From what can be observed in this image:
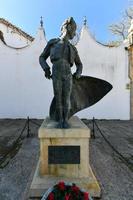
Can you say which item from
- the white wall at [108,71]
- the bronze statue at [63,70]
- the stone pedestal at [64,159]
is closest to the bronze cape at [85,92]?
the bronze statue at [63,70]

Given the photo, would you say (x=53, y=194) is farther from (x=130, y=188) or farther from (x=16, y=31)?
(x=16, y=31)

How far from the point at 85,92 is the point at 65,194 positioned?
1831mm

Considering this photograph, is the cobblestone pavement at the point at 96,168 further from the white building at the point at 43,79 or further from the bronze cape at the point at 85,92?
the white building at the point at 43,79

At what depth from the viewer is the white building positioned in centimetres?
1253

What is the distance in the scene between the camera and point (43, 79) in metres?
12.6

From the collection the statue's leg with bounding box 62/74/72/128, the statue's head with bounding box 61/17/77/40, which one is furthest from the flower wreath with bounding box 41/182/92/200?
the statue's head with bounding box 61/17/77/40

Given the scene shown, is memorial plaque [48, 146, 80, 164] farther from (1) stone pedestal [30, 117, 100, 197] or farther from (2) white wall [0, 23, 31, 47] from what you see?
(2) white wall [0, 23, 31, 47]

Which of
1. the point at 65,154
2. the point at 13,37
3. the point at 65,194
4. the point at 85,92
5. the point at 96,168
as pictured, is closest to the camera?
the point at 65,194

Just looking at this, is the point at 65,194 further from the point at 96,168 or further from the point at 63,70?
the point at 96,168

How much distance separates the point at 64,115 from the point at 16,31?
15.1 meters

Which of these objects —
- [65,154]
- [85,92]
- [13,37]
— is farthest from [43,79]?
[65,154]

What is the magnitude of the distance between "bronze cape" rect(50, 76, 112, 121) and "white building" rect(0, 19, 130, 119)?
8.25 metres

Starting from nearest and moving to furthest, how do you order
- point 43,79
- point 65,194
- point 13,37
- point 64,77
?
point 65,194, point 64,77, point 43,79, point 13,37

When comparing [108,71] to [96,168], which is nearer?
[96,168]
